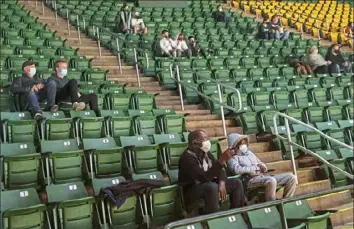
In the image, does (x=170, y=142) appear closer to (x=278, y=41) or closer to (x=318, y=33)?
(x=278, y=41)

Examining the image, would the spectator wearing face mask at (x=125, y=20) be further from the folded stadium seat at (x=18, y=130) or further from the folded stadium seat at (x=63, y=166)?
the folded stadium seat at (x=63, y=166)

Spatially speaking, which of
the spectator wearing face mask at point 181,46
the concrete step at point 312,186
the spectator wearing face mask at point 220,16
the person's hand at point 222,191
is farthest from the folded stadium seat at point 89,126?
the spectator wearing face mask at point 220,16

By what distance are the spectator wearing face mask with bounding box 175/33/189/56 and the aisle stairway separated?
158 cm

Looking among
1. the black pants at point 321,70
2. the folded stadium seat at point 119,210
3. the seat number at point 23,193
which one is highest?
the black pants at point 321,70

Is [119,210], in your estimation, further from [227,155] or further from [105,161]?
[227,155]

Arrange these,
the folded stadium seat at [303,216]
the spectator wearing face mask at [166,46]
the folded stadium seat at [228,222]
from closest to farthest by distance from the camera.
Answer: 1. the folded stadium seat at [228,222]
2. the folded stadium seat at [303,216]
3. the spectator wearing face mask at [166,46]

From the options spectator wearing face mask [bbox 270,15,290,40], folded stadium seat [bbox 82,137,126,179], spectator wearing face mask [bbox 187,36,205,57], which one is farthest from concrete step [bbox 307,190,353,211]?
spectator wearing face mask [bbox 270,15,290,40]

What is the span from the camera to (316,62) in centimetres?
1219

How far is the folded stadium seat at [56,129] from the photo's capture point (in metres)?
6.18

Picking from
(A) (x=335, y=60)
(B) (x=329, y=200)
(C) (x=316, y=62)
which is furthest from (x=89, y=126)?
(A) (x=335, y=60)

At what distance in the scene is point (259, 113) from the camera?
8.20 meters

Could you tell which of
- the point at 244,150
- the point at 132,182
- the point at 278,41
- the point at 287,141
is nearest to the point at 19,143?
the point at 132,182

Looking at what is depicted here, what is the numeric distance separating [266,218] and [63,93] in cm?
374

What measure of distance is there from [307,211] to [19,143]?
3.19 m
